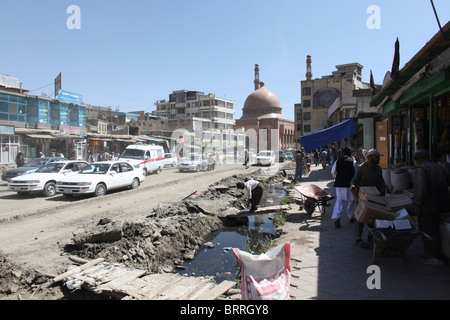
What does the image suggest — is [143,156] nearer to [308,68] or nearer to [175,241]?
[175,241]

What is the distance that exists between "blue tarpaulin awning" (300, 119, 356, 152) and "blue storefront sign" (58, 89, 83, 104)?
26.6m

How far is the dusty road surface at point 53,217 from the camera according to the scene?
5555mm

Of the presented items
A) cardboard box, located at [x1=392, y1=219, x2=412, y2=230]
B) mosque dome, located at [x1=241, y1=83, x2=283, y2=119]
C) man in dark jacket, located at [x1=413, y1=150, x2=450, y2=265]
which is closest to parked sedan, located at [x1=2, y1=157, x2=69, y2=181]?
cardboard box, located at [x1=392, y1=219, x2=412, y2=230]

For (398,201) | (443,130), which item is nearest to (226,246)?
(398,201)

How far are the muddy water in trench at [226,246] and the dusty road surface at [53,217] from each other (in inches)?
87.9

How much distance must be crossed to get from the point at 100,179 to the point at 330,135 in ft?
30.1

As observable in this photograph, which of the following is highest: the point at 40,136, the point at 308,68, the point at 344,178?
the point at 308,68

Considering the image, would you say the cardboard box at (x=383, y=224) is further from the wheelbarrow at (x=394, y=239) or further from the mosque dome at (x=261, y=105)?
the mosque dome at (x=261, y=105)

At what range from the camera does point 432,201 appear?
4.14 m

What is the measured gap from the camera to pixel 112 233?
235 inches

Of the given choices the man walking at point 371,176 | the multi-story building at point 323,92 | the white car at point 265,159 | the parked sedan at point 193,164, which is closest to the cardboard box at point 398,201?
the man walking at point 371,176
